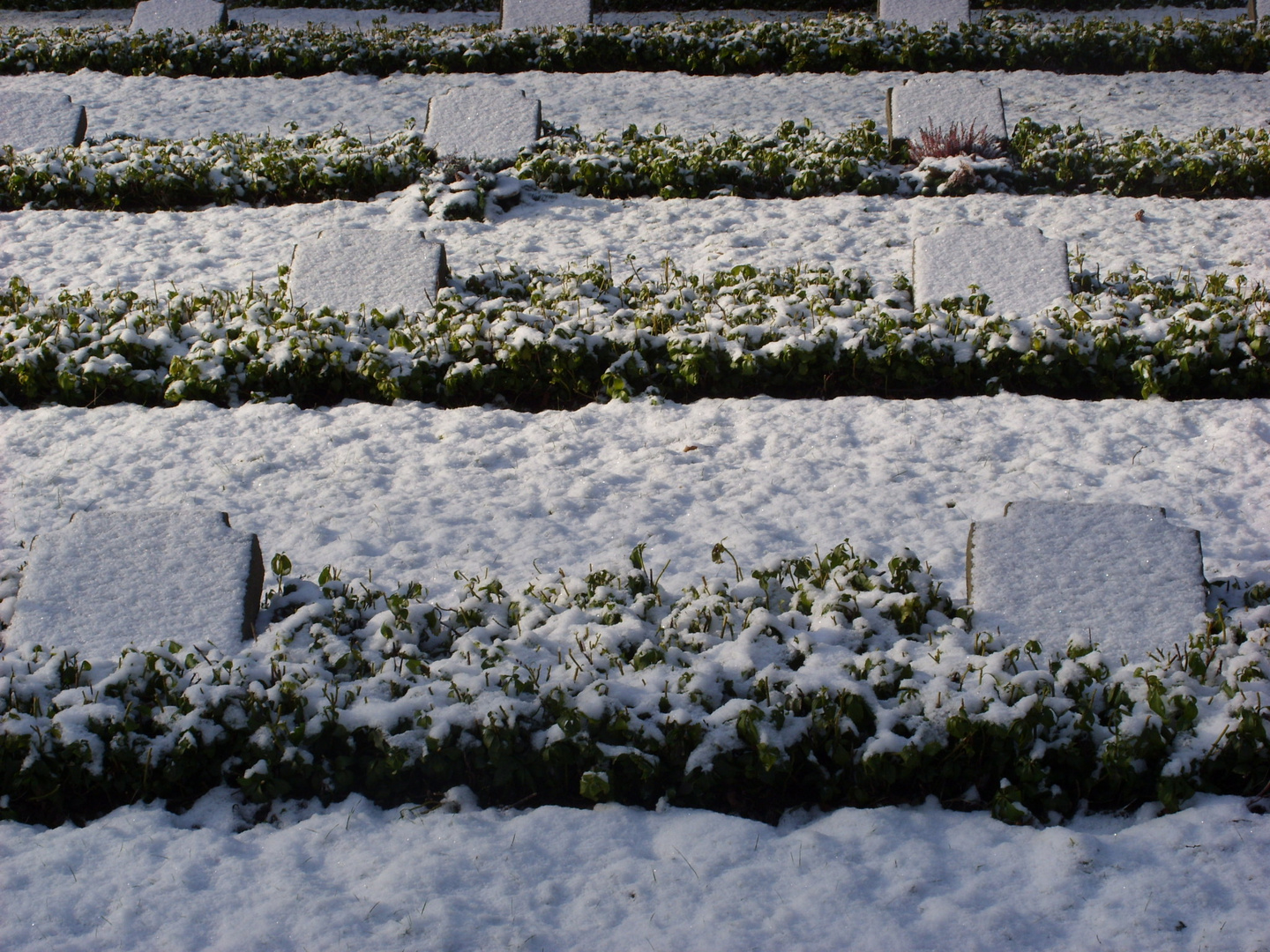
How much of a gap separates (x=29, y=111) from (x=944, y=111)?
270 inches

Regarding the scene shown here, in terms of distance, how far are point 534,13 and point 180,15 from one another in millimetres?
3429

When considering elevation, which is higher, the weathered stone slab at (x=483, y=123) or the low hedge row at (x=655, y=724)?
the weathered stone slab at (x=483, y=123)

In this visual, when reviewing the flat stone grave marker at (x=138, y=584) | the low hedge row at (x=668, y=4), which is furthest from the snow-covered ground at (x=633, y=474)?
the low hedge row at (x=668, y=4)

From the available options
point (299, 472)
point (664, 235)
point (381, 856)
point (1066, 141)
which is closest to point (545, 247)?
point (664, 235)

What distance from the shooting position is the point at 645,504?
4348 mm

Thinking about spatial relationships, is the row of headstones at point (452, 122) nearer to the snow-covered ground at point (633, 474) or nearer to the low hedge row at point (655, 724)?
the snow-covered ground at point (633, 474)

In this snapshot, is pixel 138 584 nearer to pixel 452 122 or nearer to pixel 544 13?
pixel 452 122

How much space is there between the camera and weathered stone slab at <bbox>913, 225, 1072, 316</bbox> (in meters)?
5.73

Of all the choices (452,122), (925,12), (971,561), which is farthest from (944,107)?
(971,561)

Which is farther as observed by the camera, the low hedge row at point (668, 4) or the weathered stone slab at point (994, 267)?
the low hedge row at point (668, 4)

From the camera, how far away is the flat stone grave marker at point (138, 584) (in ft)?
11.5

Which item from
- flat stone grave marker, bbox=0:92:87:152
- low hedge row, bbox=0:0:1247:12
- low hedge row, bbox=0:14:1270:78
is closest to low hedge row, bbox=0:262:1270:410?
flat stone grave marker, bbox=0:92:87:152

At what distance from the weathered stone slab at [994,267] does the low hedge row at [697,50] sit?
13.1 ft

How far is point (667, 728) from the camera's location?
3082mm
